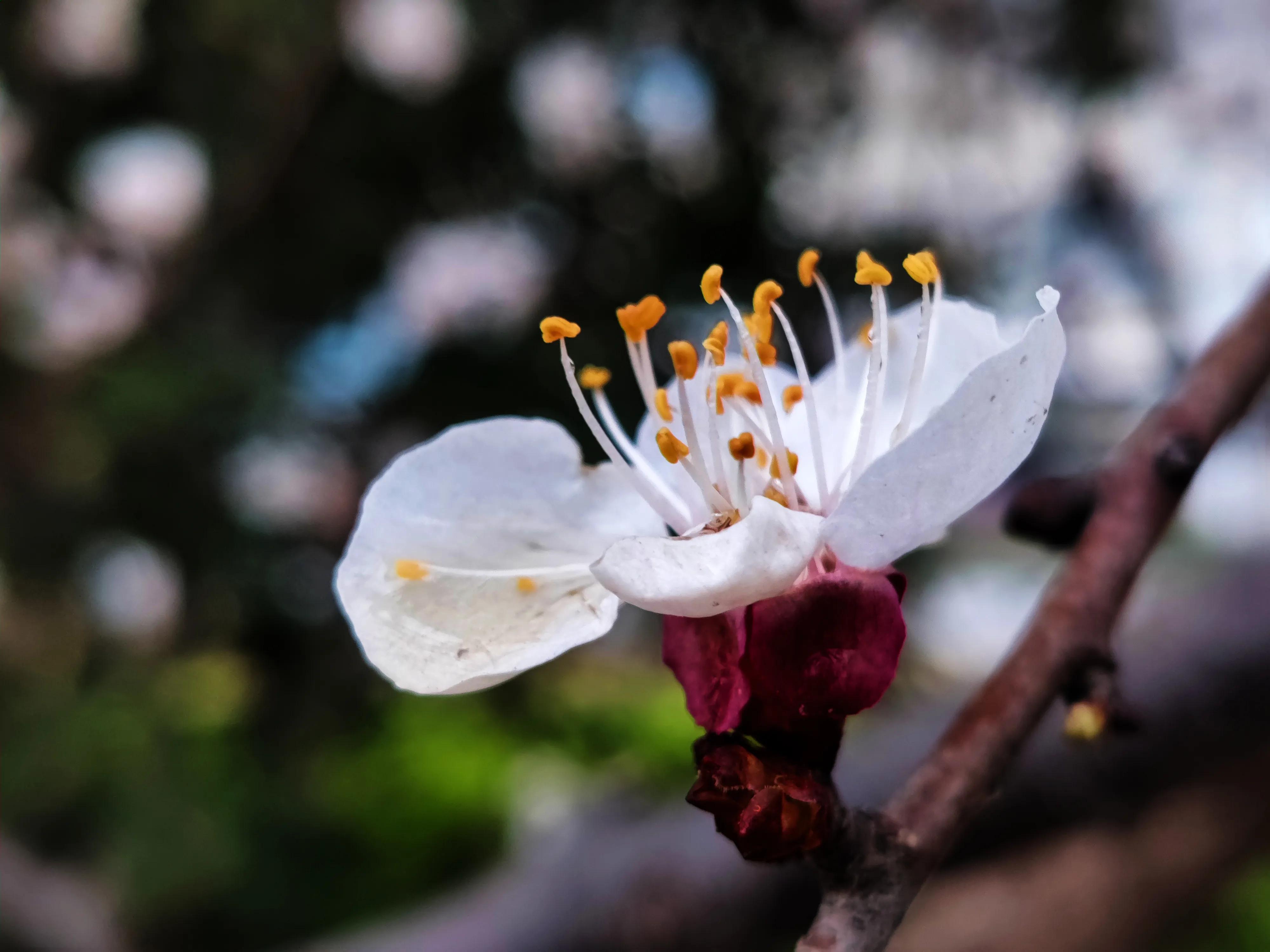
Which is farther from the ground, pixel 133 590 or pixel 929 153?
pixel 929 153

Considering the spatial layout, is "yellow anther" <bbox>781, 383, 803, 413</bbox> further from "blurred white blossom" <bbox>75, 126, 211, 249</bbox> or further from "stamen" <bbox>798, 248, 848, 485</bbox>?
"blurred white blossom" <bbox>75, 126, 211, 249</bbox>

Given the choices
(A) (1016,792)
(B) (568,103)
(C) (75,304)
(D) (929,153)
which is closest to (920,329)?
(A) (1016,792)

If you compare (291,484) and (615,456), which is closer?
(615,456)

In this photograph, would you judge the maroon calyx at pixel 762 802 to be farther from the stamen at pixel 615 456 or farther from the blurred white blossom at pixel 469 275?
the blurred white blossom at pixel 469 275

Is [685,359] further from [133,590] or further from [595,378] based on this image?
[133,590]

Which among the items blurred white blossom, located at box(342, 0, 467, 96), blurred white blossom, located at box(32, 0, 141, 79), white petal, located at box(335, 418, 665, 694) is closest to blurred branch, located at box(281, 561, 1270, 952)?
white petal, located at box(335, 418, 665, 694)

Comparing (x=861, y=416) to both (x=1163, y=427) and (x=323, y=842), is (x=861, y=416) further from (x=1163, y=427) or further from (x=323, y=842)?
(x=323, y=842)

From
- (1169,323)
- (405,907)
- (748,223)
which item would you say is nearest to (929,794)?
(1169,323)

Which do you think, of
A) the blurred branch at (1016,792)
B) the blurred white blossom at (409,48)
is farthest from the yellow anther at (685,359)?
the blurred white blossom at (409,48)
